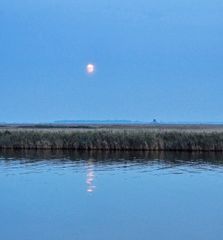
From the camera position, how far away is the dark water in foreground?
11836mm

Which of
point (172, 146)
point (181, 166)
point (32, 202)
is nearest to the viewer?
point (32, 202)

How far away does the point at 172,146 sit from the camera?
3447 centimetres

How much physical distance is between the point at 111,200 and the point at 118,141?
19.8m

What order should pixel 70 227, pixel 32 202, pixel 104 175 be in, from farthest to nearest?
pixel 104 175, pixel 32 202, pixel 70 227

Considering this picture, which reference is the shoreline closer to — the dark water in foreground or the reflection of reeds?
the reflection of reeds

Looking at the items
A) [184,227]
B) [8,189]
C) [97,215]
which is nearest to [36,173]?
[8,189]

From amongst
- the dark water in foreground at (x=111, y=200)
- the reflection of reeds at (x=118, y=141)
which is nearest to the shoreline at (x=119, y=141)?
the reflection of reeds at (x=118, y=141)

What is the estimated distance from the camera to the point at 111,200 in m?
15.6

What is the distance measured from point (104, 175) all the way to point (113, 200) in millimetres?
5855

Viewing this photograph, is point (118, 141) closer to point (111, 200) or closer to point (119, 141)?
point (119, 141)

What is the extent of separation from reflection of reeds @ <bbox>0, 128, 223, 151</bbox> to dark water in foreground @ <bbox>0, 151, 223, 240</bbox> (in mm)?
7146

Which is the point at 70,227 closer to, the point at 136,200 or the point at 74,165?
the point at 136,200

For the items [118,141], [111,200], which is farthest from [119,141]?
[111,200]

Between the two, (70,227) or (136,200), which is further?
(136,200)
